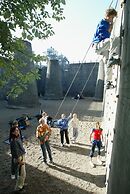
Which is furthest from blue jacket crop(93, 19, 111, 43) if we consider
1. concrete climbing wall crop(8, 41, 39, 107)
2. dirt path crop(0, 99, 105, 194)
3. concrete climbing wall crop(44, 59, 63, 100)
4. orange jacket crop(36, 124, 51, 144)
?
concrete climbing wall crop(44, 59, 63, 100)

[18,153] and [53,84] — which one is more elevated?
[53,84]

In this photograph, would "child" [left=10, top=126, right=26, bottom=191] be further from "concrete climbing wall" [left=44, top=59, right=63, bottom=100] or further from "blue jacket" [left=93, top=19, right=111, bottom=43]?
"concrete climbing wall" [left=44, top=59, right=63, bottom=100]

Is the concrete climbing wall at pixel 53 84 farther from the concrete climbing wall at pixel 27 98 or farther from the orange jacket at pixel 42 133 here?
the orange jacket at pixel 42 133

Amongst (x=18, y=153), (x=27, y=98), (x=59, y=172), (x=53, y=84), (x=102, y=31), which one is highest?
(x=102, y=31)

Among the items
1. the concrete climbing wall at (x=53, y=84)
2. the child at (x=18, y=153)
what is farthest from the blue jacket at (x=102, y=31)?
the concrete climbing wall at (x=53, y=84)

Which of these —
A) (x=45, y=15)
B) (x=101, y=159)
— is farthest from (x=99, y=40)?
(x=101, y=159)

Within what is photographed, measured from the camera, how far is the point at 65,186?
7.72 m

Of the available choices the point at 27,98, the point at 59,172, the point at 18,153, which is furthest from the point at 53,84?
the point at 18,153

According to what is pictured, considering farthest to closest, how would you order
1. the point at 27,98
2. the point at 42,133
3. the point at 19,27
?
the point at 27,98 → the point at 42,133 → the point at 19,27

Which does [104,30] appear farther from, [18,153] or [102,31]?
[18,153]

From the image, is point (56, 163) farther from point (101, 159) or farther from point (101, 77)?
point (101, 77)

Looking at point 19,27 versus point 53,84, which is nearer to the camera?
point 19,27

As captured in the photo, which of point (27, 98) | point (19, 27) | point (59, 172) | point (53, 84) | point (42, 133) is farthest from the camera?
point (53, 84)

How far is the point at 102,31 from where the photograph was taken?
7793 mm
